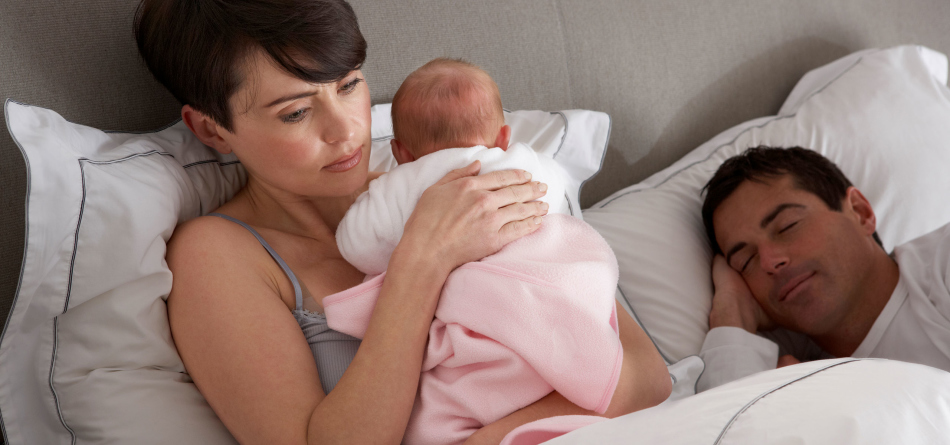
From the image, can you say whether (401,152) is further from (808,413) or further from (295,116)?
(808,413)

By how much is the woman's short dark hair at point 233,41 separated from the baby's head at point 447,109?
0.13m

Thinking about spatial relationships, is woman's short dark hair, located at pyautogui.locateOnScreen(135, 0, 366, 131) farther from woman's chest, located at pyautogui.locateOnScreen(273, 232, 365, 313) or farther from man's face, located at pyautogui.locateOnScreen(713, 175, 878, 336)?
man's face, located at pyautogui.locateOnScreen(713, 175, 878, 336)

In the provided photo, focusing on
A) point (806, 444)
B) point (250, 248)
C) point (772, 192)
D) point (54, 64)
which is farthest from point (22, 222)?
point (772, 192)

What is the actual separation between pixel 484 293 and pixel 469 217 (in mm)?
143

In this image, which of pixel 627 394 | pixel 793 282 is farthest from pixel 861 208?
pixel 627 394

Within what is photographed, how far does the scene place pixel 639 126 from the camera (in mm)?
2000

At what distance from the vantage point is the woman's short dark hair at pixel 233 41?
993mm

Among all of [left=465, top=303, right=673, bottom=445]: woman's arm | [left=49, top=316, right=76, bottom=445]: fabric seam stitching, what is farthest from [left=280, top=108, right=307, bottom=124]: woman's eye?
[left=465, top=303, right=673, bottom=445]: woman's arm

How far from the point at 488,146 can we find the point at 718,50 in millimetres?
1368

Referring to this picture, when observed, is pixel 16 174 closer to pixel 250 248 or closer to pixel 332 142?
pixel 250 248

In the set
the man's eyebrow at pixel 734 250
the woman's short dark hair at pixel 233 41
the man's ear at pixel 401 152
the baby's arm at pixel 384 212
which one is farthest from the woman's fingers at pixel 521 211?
the man's eyebrow at pixel 734 250

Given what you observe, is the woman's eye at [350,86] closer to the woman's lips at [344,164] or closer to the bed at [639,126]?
the woman's lips at [344,164]

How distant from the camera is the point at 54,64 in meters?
1.16

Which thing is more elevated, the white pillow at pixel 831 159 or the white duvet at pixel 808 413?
the white duvet at pixel 808 413
